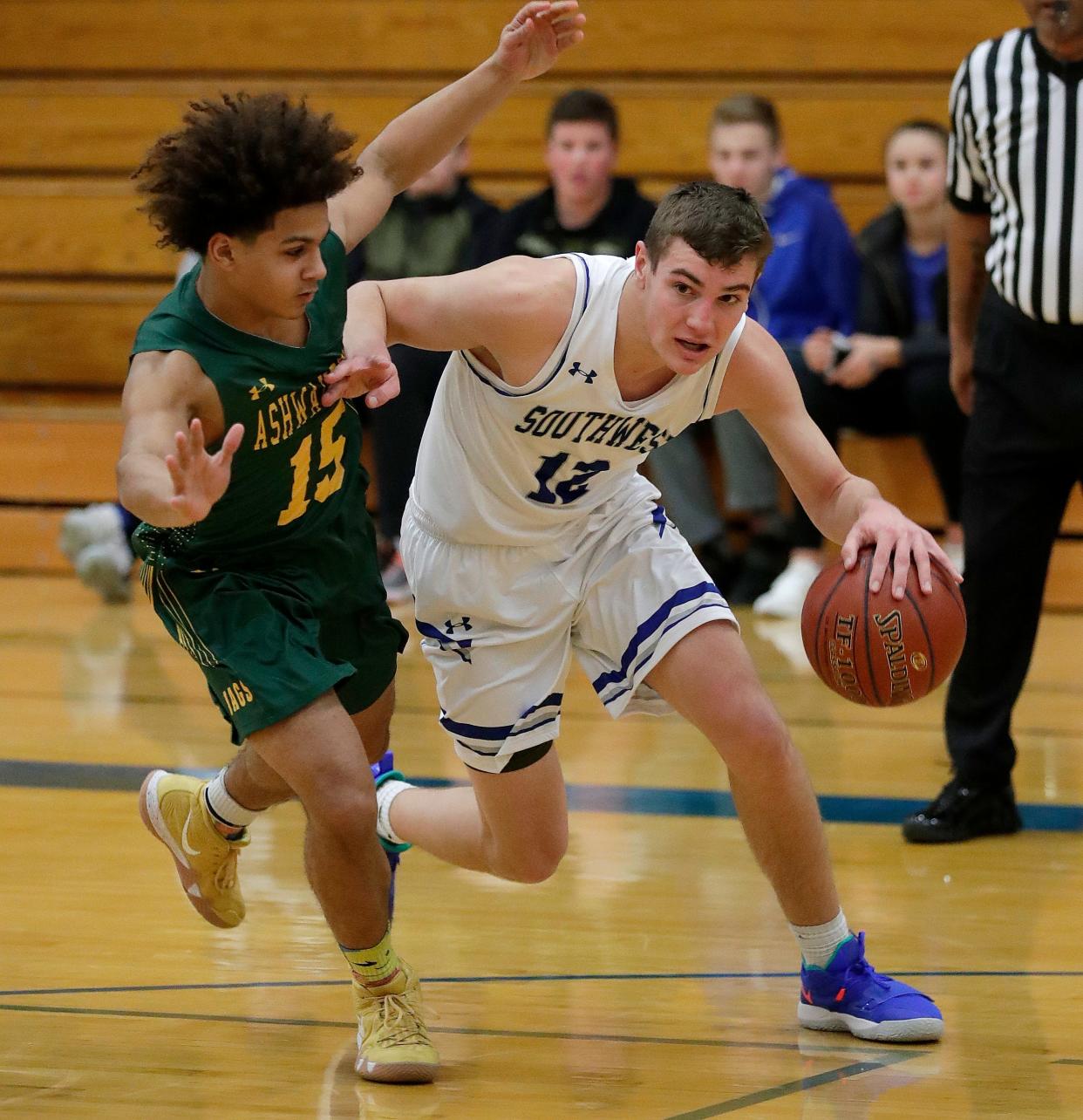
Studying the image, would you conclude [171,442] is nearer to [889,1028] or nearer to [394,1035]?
[394,1035]

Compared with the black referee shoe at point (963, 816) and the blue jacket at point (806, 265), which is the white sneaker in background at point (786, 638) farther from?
the black referee shoe at point (963, 816)

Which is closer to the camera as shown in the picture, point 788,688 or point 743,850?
point 743,850

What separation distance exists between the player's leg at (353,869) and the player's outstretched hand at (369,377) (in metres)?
0.53

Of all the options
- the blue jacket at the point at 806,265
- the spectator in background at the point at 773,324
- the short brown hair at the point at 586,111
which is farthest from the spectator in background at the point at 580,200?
the blue jacket at the point at 806,265

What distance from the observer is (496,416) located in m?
3.27

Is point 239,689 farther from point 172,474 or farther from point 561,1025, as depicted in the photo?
point 561,1025

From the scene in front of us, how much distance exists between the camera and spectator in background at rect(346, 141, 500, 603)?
25.1 feet

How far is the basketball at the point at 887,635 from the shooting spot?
3.12 m

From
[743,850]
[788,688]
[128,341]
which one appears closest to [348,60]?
[128,341]

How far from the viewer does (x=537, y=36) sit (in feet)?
11.2

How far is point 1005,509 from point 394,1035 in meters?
2.24

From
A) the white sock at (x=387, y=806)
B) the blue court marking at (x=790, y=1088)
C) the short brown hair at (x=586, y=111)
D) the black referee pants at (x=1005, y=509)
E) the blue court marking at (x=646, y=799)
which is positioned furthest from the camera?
the short brown hair at (x=586, y=111)

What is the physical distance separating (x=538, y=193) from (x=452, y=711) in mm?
4753

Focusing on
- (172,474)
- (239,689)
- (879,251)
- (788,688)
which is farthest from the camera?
(879,251)
